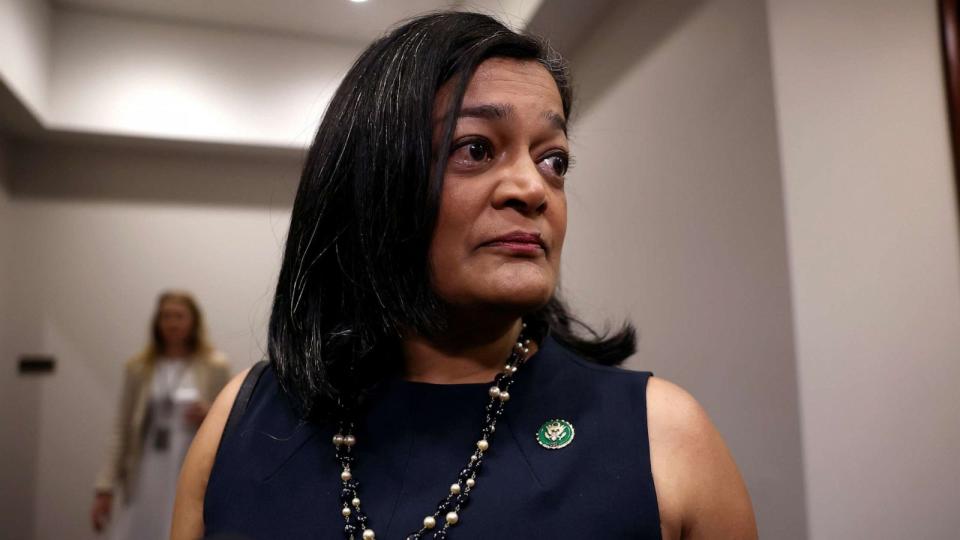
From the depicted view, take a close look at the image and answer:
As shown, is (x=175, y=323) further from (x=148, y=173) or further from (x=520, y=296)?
(x=520, y=296)

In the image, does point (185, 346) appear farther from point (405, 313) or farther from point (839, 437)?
point (839, 437)

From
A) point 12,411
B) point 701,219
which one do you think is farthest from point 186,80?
point 701,219

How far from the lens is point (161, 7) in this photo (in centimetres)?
313

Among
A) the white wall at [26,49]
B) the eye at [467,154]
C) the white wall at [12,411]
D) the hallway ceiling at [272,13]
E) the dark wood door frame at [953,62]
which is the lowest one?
the white wall at [12,411]

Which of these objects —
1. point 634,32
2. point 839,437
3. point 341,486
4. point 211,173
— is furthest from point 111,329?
point 839,437

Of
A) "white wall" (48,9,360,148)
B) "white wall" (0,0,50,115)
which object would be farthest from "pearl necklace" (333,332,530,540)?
"white wall" (48,9,360,148)

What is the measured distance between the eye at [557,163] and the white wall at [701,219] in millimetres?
587

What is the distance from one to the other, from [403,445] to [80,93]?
10.2 ft

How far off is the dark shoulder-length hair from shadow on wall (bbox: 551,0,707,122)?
38.4 inches

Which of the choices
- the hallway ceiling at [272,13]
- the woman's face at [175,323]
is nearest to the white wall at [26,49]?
the hallway ceiling at [272,13]

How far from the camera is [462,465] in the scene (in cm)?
83

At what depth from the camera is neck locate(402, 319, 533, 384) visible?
911 mm

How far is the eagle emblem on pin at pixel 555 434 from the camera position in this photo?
83 centimetres

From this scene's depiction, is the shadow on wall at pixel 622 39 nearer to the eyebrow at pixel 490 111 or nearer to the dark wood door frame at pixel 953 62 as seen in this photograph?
the dark wood door frame at pixel 953 62
